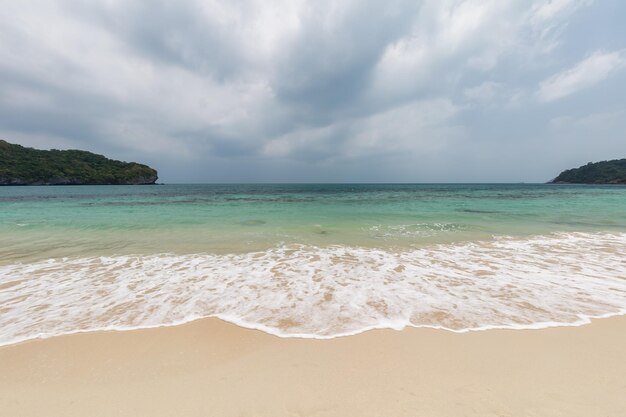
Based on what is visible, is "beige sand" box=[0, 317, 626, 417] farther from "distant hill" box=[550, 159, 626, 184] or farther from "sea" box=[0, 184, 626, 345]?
"distant hill" box=[550, 159, 626, 184]

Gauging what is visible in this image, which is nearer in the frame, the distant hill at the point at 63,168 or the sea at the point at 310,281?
the sea at the point at 310,281

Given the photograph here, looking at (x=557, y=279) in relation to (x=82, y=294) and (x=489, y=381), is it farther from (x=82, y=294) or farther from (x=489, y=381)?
(x=82, y=294)

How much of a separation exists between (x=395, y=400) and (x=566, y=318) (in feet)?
12.2

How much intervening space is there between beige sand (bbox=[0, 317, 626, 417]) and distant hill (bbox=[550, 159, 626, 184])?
163234mm

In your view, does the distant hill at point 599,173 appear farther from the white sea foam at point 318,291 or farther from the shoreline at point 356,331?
the shoreline at point 356,331

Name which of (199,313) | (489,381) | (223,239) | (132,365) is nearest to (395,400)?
(489,381)

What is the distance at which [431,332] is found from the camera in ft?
12.3

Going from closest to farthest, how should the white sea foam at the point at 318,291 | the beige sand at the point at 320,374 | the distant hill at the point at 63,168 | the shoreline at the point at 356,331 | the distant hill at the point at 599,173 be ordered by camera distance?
the beige sand at the point at 320,374 < the shoreline at the point at 356,331 < the white sea foam at the point at 318,291 < the distant hill at the point at 63,168 < the distant hill at the point at 599,173

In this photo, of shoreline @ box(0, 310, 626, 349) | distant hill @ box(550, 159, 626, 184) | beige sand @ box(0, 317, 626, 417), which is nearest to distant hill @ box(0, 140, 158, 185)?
shoreline @ box(0, 310, 626, 349)

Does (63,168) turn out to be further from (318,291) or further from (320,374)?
(320,374)

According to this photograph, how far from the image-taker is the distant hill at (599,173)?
112 m

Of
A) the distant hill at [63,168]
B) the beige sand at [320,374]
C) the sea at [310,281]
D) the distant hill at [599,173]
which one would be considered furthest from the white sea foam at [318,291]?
the distant hill at [599,173]

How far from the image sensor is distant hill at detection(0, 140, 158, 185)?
3479 inches

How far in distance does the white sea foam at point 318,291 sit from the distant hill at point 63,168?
124 metres
